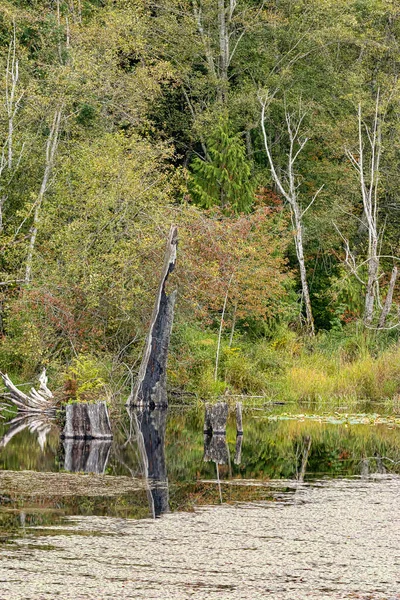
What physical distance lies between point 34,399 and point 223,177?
43.1ft

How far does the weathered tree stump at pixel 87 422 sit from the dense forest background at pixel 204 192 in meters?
3.85

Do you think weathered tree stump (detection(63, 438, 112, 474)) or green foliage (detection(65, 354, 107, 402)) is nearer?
weathered tree stump (detection(63, 438, 112, 474))

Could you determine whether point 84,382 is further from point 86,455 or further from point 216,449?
point 86,455

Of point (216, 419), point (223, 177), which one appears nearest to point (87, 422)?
point (216, 419)

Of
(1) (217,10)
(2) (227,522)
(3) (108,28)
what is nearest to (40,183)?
Answer: (3) (108,28)

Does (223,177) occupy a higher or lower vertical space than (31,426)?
higher

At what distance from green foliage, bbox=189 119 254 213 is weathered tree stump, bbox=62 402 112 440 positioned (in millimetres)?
15671

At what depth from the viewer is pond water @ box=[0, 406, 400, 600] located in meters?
6.69

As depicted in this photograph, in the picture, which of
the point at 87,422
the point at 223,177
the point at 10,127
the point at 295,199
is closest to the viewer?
the point at 87,422

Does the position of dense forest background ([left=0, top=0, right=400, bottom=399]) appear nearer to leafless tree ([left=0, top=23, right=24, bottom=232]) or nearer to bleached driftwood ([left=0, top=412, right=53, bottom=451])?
leafless tree ([left=0, top=23, right=24, bottom=232])

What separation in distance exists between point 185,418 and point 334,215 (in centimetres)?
1566

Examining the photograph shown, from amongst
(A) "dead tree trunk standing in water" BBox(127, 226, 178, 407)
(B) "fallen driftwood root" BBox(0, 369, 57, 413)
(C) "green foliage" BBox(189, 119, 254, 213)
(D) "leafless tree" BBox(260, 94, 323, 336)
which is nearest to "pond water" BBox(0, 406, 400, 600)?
(B) "fallen driftwood root" BBox(0, 369, 57, 413)

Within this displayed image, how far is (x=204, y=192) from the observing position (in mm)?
31578

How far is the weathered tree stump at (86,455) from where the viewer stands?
12438mm
